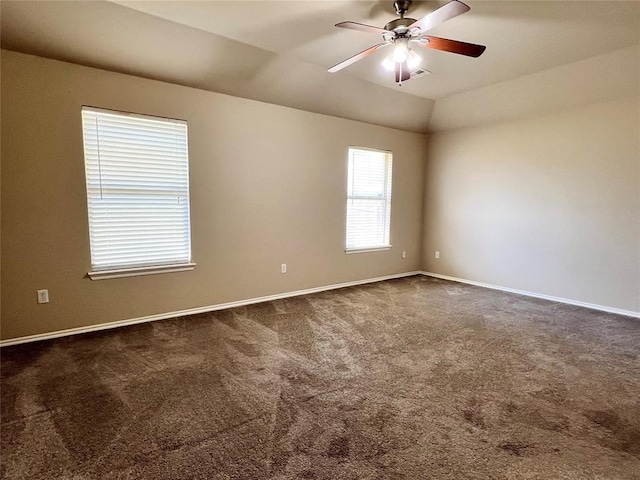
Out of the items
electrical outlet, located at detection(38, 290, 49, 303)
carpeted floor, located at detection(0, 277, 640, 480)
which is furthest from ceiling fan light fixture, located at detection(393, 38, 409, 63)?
electrical outlet, located at detection(38, 290, 49, 303)

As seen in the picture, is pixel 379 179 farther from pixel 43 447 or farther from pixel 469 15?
pixel 43 447

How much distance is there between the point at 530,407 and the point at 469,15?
9.68ft

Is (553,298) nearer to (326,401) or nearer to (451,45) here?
(451,45)

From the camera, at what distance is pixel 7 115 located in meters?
2.76

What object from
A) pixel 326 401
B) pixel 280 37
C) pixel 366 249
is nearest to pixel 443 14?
pixel 280 37

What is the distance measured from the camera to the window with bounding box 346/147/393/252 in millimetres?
5102

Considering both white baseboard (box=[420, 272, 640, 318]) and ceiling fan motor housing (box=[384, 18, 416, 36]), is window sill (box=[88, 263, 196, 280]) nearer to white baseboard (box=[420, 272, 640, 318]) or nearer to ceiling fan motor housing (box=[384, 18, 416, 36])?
ceiling fan motor housing (box=[384, 18, 416, 36])

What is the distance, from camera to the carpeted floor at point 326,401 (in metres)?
1.62

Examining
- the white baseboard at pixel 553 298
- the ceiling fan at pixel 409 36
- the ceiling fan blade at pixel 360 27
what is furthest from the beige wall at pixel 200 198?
the ceiling fan blade at pixel 360 27

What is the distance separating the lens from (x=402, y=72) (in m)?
3.14

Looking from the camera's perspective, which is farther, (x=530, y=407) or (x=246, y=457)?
(x=530, y=407)

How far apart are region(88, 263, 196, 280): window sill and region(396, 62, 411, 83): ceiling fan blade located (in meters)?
2.87

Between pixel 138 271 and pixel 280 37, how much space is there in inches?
107

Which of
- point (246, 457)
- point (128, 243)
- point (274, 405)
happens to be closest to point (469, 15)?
point (274, 405)
